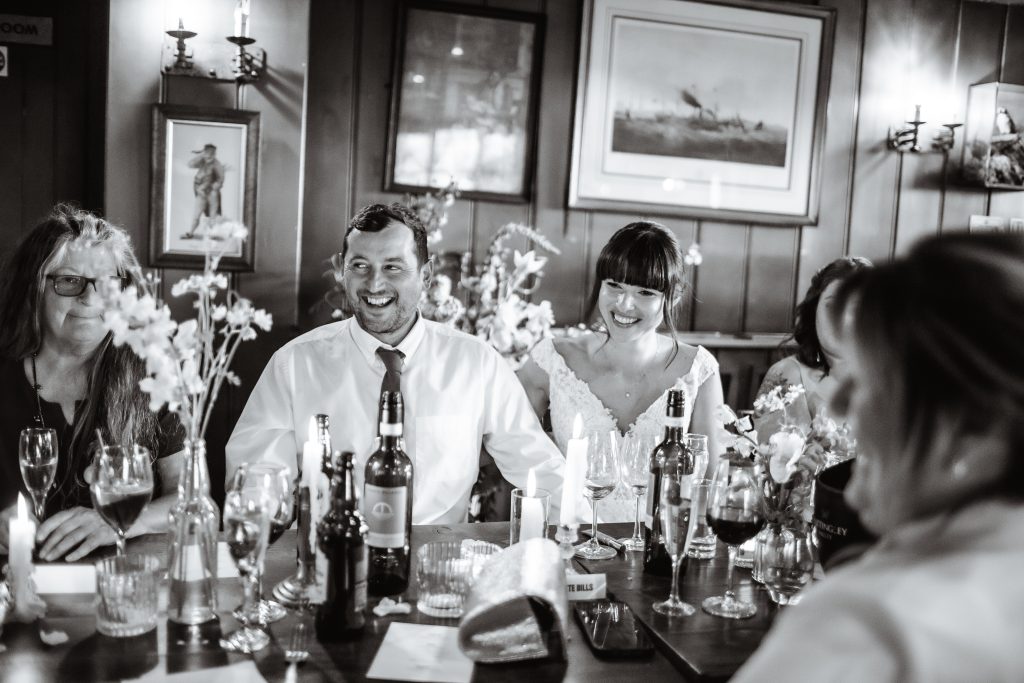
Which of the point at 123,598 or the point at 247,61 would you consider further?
the point at 247,61

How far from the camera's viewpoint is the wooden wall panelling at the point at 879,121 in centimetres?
402

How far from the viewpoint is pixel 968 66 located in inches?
164

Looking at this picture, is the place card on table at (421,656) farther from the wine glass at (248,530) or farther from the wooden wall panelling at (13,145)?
the wooden wall panelling at (13,145)

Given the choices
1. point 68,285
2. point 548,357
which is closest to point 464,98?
point 548,357

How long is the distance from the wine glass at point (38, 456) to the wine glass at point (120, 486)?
246 mm

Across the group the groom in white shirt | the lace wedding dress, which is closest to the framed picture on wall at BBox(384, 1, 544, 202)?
the lace wedding dress

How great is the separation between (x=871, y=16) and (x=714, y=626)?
3617mm

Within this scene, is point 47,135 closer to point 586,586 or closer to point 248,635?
point 248,635

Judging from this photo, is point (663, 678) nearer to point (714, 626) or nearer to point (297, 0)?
point (714, 626)

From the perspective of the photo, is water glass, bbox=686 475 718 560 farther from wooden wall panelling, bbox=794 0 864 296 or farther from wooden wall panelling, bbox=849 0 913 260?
wooden wall panelling, bbox=849 0 913 260

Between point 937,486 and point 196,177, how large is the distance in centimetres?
299

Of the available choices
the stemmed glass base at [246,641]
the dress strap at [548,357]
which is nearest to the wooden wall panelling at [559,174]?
the dress strap at [548,357]

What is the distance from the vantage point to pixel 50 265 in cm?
197

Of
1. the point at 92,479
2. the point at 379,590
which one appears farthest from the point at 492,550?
the point at 92,479
